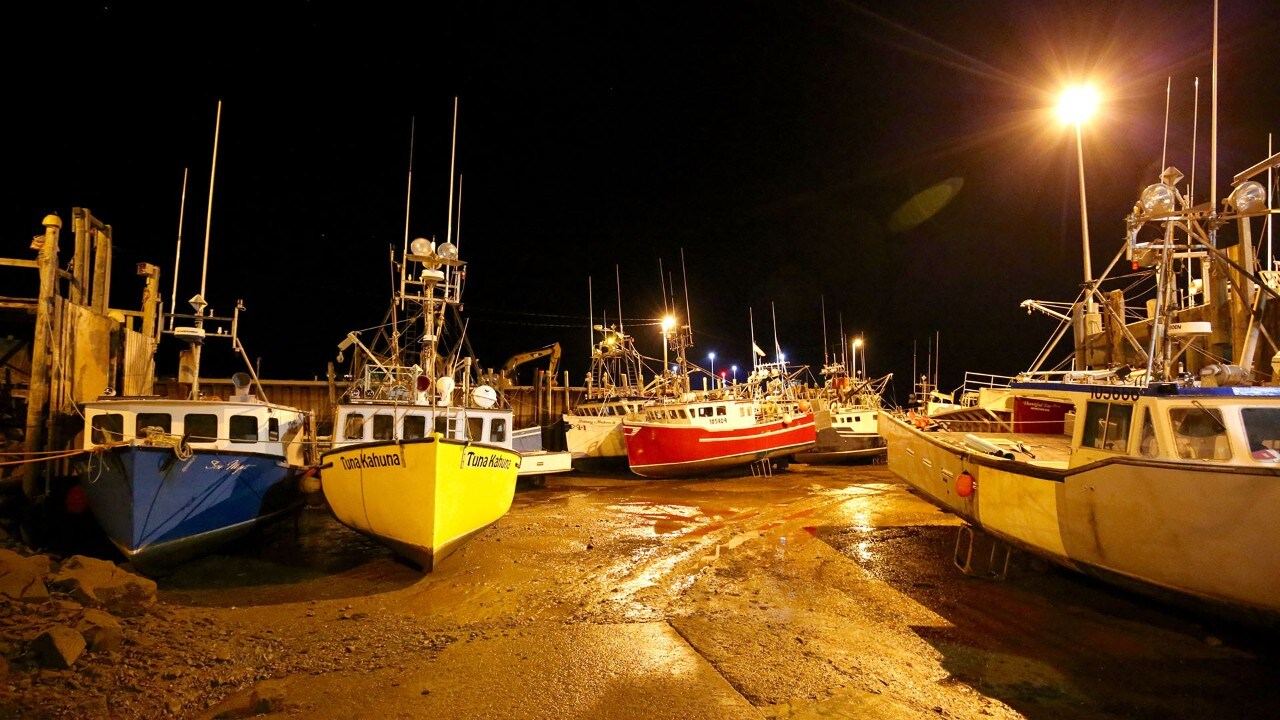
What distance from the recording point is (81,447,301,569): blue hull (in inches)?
318

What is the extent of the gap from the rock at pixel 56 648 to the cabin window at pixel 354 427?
623cm

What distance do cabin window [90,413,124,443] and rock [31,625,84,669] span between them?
504 cm

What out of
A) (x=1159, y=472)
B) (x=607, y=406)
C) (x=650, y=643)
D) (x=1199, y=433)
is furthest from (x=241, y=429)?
(x=607, y=406)

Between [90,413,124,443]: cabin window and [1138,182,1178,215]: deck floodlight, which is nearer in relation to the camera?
[1138,182,1178,215]: deck floodlight

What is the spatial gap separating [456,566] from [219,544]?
3.48 m

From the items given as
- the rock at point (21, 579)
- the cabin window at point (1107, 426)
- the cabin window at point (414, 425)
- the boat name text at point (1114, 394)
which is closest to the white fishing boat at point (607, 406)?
the cabin window at point (414, 425)

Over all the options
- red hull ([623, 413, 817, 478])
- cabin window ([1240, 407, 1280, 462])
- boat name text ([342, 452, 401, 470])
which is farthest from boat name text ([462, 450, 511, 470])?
red hull ([623, 413, 817, 478])

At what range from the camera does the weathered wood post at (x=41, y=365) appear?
967cm

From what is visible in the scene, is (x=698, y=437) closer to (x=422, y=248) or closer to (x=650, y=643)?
(x=422, y=248)

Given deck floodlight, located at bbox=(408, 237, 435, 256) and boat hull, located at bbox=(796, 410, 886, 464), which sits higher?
deck floodlight, located at bbox=(408, 237, 435, 256)

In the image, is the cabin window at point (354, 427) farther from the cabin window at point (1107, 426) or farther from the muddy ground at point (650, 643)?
the cabin window at point (1107, 426)

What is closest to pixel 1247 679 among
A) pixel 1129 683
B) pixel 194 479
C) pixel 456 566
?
pixel 1129 683

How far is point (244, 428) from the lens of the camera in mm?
9969

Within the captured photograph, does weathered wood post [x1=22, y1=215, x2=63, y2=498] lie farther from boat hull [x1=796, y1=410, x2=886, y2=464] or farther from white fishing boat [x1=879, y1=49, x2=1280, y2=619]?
boat hull [x1=796, y1=410, x2=886, y2=464]
